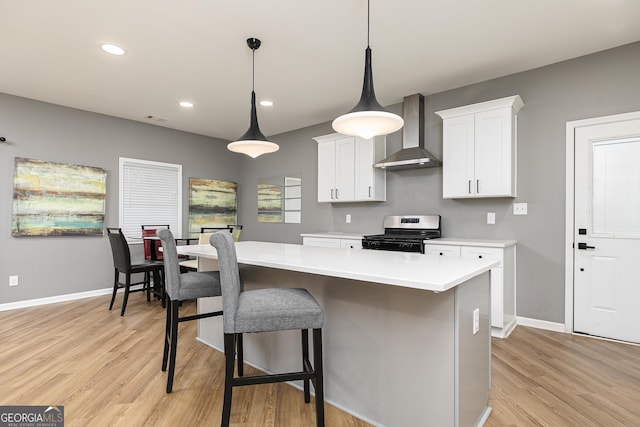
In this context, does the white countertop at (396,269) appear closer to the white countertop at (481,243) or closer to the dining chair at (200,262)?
the dining chair at (200,262)

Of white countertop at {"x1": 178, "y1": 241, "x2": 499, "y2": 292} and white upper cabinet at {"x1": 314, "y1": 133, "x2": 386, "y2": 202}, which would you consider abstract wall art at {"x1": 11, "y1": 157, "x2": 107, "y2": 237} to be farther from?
white countertop at {"x1": 178, "y1": 241, "x2": 499, "y2": 292}

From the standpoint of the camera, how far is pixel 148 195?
5297 mm

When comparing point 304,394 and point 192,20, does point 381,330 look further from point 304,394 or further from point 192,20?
point 192,20

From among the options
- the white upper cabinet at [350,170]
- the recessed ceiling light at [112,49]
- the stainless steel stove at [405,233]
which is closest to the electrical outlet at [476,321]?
the stainless steel stove at [405,233]

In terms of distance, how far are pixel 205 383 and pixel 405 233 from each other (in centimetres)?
281

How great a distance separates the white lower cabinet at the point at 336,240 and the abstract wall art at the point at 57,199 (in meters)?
3.00

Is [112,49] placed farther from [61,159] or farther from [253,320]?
[253,320]

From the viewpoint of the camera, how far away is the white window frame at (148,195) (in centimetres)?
502

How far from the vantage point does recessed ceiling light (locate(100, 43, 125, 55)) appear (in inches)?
115

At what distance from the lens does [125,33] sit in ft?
9.01

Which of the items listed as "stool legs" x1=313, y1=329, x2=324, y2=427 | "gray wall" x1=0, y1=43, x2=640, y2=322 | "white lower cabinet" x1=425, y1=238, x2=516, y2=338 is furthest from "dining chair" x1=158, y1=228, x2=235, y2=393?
"gray wall" x1=0, y1=43, x2=640, y2=322

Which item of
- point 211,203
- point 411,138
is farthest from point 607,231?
point 211,203

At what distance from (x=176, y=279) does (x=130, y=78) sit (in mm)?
2637

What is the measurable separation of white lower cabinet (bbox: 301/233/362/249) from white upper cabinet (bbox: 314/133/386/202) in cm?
57
